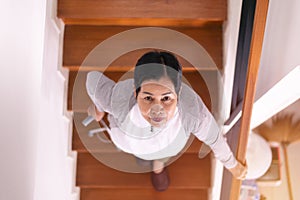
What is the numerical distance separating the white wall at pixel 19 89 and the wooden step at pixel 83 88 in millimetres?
382

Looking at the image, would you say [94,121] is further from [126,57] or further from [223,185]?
[223,185]

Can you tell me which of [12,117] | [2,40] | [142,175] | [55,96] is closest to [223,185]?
[142,175]

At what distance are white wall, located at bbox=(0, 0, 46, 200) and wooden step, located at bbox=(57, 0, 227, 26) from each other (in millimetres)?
540

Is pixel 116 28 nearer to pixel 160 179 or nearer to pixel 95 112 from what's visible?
pixel 95 112

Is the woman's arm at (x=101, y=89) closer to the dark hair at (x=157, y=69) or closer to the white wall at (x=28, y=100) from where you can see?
the white wall at (x=28, y=100)

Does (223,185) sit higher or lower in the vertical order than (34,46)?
lower

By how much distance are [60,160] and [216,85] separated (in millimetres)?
852

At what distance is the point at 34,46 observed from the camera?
1.67m

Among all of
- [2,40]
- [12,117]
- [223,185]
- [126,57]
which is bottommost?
[223,185]

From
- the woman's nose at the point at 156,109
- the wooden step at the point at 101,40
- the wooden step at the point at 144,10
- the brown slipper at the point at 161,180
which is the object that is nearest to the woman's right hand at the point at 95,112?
the wooden step at the point at 101,40

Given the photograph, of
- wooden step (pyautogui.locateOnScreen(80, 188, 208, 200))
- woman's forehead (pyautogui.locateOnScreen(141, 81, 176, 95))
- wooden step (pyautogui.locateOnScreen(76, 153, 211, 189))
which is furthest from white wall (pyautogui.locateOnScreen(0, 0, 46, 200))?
wooden step (pyautogui.locateOnScreen(80, 188, 208, 200))

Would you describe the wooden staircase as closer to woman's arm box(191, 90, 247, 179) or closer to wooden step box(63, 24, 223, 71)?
wooden step box(63, 24, 223, 71)

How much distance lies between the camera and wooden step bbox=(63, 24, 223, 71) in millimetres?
2311

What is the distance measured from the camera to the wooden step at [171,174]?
270cm
